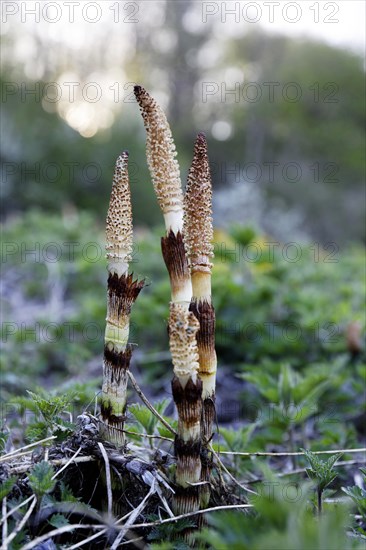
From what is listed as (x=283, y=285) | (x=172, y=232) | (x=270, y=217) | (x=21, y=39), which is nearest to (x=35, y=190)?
(x=21, y=39)

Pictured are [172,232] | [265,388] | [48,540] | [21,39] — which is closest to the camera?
[48,540]

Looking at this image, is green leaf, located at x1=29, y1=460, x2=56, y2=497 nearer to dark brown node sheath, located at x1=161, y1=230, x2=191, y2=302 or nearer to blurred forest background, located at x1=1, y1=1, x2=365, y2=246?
dark brown node sheath, located at x1=161, y1=230, x2=191, y2=302

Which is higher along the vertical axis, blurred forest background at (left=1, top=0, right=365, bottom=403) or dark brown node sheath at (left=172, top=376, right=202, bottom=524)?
blurred forest background at (left=1, top=0, right=365, bottom=403)

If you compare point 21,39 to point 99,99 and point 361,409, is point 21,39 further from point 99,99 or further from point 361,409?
point 361,409

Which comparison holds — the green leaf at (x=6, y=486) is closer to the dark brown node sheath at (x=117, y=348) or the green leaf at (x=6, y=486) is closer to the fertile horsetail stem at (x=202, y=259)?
the dark brown node sheath at (x=117, y=348)

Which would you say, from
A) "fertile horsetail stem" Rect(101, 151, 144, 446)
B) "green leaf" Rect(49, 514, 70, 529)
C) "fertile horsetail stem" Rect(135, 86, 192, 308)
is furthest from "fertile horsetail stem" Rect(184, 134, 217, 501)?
"green leaf" Rect(49, 514, 70, 529)

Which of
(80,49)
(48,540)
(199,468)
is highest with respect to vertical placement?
(80,49)

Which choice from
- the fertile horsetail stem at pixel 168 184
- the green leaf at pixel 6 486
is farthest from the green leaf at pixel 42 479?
the fertile horsetail stem at pixel 168 184
